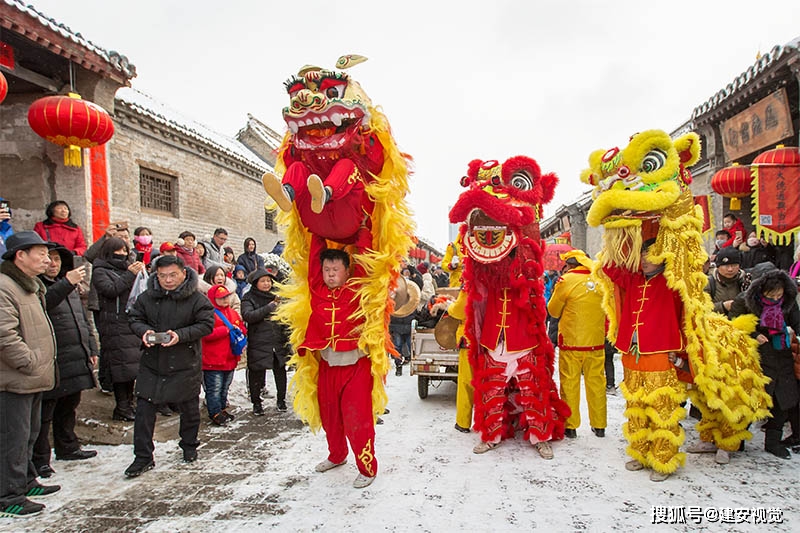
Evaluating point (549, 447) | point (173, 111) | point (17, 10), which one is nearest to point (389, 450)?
point (549, 447)

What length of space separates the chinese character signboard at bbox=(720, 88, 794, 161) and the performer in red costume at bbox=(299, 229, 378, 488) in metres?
7.29

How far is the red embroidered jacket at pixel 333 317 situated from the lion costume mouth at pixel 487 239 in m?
1.11

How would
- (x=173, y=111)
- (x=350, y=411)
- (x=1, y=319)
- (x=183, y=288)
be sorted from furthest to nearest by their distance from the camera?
(x=173, y=111) → (x=183, y=288) → (x=350, y=411) → (x=1, y=319)

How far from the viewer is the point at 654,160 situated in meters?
3.55

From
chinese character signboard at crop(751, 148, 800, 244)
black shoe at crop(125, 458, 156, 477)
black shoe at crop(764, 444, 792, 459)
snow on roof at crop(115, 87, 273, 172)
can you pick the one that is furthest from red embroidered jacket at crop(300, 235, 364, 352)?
snow on roof at crop(115, 87, 273, 172)

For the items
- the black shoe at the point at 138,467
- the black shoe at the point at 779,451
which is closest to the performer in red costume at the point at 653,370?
the black shoe at the point at 779,451

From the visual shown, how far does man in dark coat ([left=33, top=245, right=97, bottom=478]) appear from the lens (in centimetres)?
363

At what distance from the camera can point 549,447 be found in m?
4.04

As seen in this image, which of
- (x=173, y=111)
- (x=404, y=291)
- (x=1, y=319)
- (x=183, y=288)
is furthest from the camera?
(x=173, y=111)

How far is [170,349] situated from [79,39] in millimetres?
4971

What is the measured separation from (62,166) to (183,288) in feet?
14.8

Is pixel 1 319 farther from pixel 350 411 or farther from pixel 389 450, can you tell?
pixel 389 450

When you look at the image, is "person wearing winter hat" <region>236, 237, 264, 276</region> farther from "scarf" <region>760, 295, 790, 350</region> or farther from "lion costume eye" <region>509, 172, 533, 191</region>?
"scarf" <region>760, 295, 790, 350</region>

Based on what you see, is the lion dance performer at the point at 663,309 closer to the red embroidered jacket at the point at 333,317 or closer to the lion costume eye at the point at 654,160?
the lion costume eye at the point at 654,160
